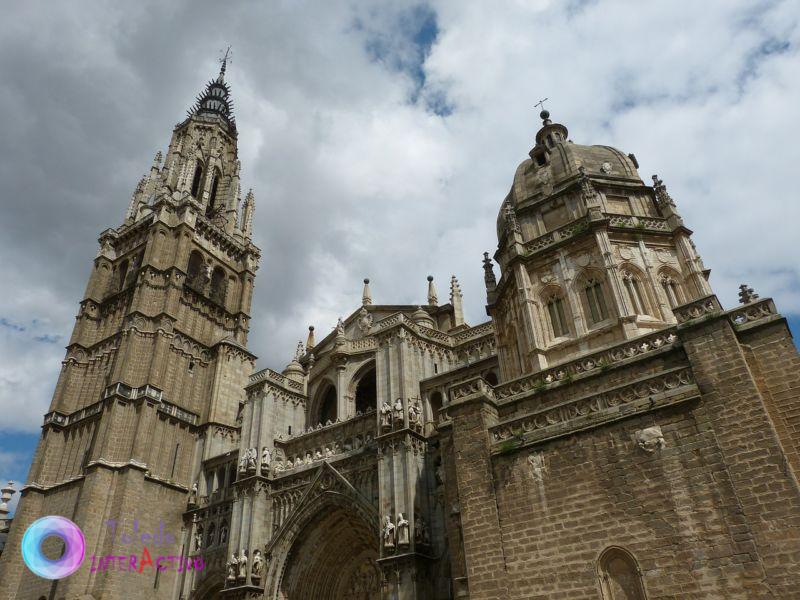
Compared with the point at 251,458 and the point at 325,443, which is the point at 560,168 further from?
the point at 251,458

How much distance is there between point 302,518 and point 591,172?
664 inches

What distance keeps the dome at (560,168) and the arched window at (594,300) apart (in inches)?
166

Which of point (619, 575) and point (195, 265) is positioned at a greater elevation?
point (195, 265)

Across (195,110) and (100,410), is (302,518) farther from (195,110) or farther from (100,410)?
(195,110)

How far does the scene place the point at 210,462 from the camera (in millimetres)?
30078

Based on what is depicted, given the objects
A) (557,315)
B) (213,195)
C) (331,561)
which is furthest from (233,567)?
(213,195)

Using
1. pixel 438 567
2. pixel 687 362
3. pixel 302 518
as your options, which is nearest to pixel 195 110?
pixel 302 518

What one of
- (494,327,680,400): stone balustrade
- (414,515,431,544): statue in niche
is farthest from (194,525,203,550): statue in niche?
(494,327,680,400): stone balustrade

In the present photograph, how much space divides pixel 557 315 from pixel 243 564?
15.1m

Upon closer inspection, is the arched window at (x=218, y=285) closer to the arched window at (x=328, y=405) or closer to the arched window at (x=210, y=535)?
the arched window at (x=328, y=405)

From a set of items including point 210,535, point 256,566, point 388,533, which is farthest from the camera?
point 210,535

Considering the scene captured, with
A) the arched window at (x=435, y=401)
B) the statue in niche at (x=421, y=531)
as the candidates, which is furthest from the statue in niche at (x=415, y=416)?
the statue in niche at (x=421, y=531)

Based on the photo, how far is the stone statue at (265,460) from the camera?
2473 centimetres

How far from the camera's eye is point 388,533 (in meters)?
18.9
